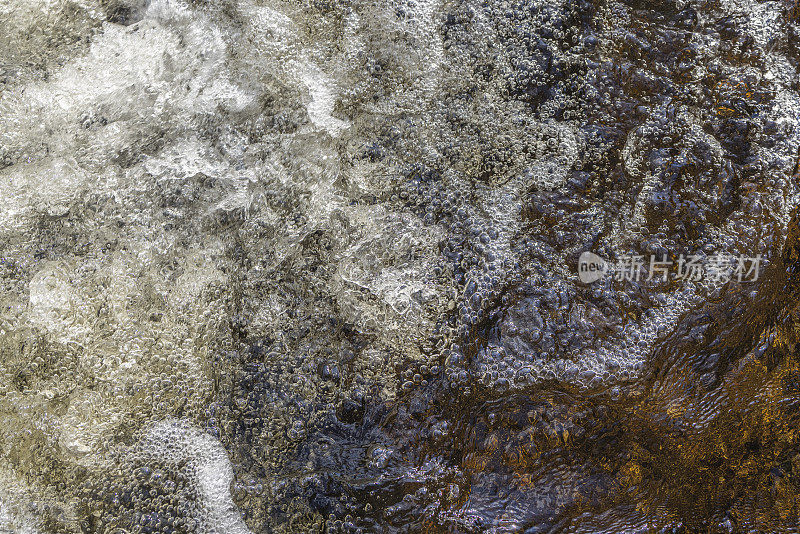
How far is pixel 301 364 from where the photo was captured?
4.28ft

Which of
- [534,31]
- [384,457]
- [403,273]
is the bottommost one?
[384,457]

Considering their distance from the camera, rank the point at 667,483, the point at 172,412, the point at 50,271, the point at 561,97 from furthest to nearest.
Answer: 1. the point at 561,97
2. the point at 50,271
3. the point at 172,412
4. the point at 667,483

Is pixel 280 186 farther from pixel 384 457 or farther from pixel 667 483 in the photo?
pixel 667 483

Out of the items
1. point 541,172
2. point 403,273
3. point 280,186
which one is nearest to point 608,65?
point 541,172

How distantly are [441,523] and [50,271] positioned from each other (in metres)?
1.17

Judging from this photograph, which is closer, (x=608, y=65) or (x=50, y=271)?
(x=50, y=271)

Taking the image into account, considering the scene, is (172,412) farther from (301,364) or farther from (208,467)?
(301,364)

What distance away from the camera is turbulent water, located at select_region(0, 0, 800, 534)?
3.91 feet

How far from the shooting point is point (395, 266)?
139 centimetres

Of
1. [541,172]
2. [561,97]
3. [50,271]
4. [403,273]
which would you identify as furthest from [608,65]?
[50,271]

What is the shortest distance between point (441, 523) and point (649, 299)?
0.72 meters

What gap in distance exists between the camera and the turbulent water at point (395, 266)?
3.91 ft

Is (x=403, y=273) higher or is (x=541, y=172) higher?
(x=541, y=172)

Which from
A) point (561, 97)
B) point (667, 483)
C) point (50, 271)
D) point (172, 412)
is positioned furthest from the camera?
point (561, 97)
